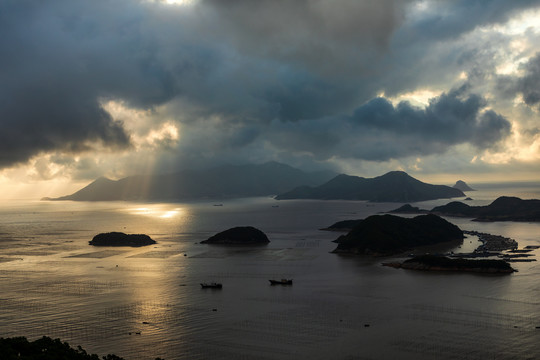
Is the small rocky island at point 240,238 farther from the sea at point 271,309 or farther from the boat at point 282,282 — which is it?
the boat at point 282,282

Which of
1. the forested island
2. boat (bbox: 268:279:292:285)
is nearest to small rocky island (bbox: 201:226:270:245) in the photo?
boat (bbox: 268:279:292:285)

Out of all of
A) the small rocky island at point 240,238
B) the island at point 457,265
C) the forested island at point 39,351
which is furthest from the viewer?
the small rocky island at point 240,238

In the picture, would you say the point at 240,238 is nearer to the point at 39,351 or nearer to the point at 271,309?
the point at 271,309

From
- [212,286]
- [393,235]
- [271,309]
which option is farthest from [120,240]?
[271,309]

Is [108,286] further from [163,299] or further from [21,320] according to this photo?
[21,320]

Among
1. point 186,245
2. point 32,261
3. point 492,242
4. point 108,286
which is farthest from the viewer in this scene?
point 186,245

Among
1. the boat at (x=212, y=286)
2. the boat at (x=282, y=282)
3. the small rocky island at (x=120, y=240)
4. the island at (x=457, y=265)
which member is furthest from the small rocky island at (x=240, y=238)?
the boat at (x=212, y=286)

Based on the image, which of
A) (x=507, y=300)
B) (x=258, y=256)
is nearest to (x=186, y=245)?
(x=258, y=256)
